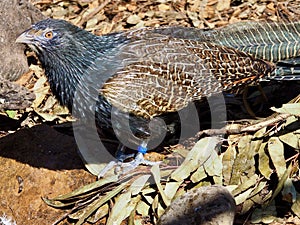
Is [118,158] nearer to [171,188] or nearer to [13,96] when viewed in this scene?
[171,188]

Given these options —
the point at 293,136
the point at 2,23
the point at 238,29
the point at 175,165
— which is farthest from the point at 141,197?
the point at 2,23

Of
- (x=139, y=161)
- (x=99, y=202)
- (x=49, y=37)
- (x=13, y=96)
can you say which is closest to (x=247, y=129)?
(x=139, y=161)

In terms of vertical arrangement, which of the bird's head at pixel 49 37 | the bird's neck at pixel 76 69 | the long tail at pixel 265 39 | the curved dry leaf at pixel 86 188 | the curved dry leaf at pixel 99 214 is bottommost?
the curved dry leaf at pixel 99 214

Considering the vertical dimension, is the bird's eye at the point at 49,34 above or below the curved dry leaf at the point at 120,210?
above

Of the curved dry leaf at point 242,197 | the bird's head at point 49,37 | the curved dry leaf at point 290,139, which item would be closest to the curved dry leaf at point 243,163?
the curved dry leaf at point 242,197

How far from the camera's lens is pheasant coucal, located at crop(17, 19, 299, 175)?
524 centimetres

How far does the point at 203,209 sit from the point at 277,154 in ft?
3.29

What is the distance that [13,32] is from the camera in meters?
6.91

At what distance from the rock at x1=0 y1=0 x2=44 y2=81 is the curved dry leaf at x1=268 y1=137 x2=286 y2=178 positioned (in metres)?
2.95

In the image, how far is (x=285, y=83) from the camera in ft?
20.5

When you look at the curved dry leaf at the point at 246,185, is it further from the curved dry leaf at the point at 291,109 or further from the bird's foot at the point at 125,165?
the bird's foot at the point at 125,165

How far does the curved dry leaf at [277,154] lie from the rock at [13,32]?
2951mm

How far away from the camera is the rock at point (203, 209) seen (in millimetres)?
4516

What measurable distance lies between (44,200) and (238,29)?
2332 millimetres
